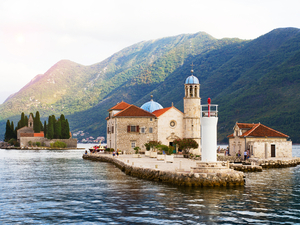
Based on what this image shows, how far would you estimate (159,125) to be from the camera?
58.6 meters

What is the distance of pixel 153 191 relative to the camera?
22.9 meters

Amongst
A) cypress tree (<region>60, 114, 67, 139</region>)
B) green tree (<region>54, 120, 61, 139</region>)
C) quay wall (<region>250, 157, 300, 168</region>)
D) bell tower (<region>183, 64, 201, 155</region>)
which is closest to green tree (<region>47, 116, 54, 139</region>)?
green tree (<region>54, 120, 61, 139</region>)

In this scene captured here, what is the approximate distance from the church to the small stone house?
340 inches

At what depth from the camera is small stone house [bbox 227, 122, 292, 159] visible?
47.9 metres

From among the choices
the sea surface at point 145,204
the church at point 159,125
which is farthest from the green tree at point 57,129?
the sea surface at point 145,204

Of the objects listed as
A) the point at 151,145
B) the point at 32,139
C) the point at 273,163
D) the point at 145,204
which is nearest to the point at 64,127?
the point at 32,139

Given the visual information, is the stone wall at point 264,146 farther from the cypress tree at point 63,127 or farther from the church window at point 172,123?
the cypress tree at point 63,127

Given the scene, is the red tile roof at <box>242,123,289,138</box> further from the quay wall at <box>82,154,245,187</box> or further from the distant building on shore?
the distant building on shore

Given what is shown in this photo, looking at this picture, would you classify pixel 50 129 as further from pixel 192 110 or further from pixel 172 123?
pixel 192 110

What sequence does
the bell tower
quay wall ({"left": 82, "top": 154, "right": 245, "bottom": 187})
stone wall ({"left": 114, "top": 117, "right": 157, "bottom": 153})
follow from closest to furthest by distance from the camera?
quay wall ({"left": 82, "top": 154, "right": 245, "bottom": 187}) < stone wall ({"left": 114, "top": 117, "right": 157, "bottom": 153}) < the bell tower

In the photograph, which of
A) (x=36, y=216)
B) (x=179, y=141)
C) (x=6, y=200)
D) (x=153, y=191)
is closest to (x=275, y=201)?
(x=153, y=191)

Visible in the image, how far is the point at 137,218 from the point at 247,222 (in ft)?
14.6

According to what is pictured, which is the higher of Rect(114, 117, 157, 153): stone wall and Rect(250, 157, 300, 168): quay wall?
Rect(114, 117, 157, 153): stone wall

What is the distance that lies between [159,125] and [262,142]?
16.8 metres
